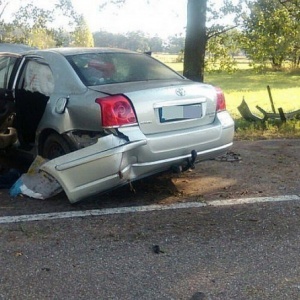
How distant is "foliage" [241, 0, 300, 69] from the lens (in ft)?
38.3

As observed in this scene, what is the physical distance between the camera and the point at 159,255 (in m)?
3.82

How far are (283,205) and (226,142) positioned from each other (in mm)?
880

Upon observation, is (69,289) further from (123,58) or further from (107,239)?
(123,58)

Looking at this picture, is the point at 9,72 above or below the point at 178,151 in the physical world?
above

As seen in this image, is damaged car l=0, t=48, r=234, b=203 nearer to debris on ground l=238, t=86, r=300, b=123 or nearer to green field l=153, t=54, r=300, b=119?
green field l=153, t=54, r=300, b=119

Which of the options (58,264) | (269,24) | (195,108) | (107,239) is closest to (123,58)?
(195,108)

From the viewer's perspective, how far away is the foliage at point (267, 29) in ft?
38.3

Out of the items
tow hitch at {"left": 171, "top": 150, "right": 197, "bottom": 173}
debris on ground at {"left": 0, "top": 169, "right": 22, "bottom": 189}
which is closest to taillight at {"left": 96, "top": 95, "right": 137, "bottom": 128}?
tow hitch at {"left": 171, "top": 150, "right": 197, "bottom": 173}

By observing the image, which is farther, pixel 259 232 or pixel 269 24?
pixel 269 24

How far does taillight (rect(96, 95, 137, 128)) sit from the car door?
5.27ft

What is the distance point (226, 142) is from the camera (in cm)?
538

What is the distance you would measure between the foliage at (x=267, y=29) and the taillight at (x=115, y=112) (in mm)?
7821

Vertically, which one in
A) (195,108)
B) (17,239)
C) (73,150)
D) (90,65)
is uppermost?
(90,65)

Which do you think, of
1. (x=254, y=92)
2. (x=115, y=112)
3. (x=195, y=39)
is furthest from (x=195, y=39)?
(x=254, y=92)
